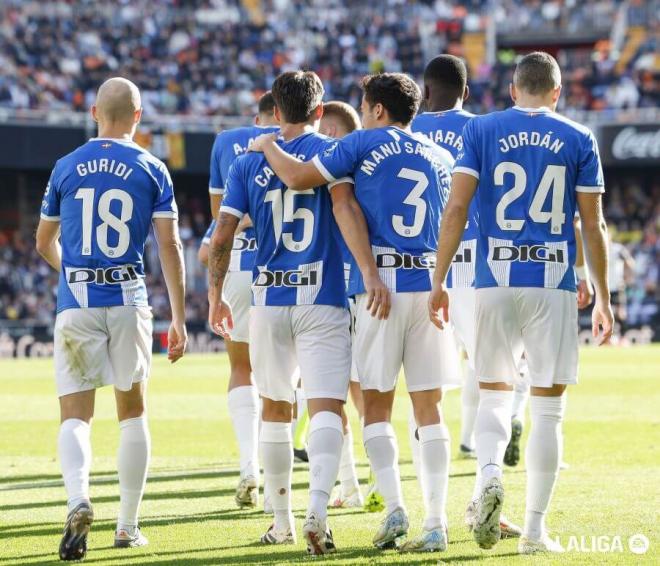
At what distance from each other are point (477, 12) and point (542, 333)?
118 feet

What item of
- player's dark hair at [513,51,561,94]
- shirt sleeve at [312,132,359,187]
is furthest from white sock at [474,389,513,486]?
player's dark hair at [513,51,561,94]

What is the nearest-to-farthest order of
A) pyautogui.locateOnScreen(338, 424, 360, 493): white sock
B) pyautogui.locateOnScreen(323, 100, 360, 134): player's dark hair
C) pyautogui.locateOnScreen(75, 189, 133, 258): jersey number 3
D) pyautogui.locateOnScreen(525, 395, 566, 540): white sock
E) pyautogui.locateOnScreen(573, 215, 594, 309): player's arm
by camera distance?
1. pyautogui.locateOnScreen(525, 395, 566, 540): white sock
2. pyautogui.locateOnScreen(75, 189, 133, 258): jersey number 3
3. pyautogui.locateOnScreen(573, 215, 594, 309): player's arm
4. pyautogui.locateOnScreen(338, 424, 360, 493): white sock
5. pyautogui.locateOnScreen(323, 100, 360, 134): player's dark hair

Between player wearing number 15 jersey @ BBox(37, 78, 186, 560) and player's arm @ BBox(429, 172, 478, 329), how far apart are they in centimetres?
136

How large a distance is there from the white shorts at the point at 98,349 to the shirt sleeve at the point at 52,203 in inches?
20.9

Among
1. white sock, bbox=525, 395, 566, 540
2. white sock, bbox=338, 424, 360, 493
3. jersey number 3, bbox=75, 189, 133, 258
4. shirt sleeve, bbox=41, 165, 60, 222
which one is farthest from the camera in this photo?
white sock, bbox=338, 424, 360, 493

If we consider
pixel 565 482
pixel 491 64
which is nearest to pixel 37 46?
pixel 491 64

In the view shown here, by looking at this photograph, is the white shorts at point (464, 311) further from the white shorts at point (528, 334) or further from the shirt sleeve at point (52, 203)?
the shirt sleeve at point (52, 203)

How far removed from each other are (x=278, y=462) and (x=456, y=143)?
2458 mm

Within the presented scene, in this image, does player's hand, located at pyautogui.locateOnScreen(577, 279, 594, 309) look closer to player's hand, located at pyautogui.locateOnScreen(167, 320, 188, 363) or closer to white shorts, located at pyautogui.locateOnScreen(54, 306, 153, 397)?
player's hand, located at pyautogui.locateOnScreen(167, 320, 188, 363)

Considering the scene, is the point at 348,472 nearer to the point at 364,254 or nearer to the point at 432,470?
the point at 432,470

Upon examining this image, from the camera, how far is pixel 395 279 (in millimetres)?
6305

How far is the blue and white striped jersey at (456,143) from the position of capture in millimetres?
7785

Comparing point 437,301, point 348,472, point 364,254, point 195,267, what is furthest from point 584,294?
point 195,267

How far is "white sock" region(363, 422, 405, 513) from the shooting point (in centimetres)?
615
